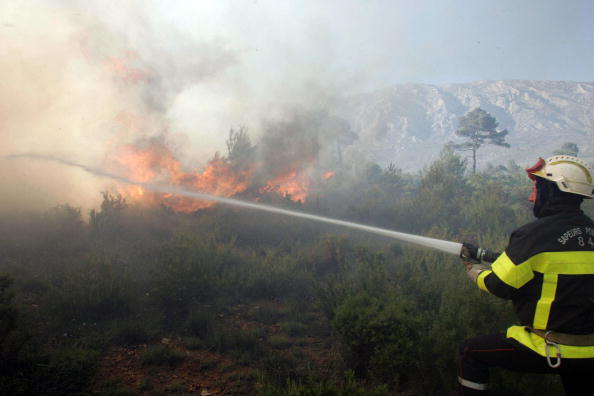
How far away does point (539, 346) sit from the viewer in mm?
2469

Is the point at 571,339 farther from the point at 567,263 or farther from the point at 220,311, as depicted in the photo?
the point at 220,311

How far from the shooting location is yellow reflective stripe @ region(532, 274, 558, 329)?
240 cm

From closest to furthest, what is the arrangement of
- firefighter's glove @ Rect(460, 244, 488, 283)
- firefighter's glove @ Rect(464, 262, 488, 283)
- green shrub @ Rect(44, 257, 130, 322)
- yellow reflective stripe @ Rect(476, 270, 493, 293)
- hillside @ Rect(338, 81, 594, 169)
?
yellow reflective stripe @ Rect(476, 270, 493, 293)
firefighter's glove @ Rect(464, 262, 488, 283)
firefighter's glove @ Rect(460, 244, 488, 283)
green shrub @ Rect(44, 257, 130, 322)
hillside @ Rect(338, 81, 594, 169)

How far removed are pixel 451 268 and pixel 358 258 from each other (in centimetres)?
228

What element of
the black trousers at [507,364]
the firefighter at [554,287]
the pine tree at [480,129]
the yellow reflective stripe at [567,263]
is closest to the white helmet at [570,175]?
the firefighter at [554,287]

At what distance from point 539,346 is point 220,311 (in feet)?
17.4

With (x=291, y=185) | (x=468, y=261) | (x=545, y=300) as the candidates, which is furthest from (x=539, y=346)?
(x=291, y=185)

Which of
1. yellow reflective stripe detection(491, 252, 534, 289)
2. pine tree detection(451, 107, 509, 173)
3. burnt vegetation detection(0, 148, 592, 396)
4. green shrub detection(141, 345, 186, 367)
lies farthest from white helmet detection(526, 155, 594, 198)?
pine tree detection(451, 107, 509, 173)

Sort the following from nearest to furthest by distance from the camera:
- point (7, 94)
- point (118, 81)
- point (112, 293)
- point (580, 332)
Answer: point (580, 332) → point (112, 293) → point (7, 94) → point (118, 81)

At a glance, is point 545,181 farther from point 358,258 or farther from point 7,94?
point 7,94

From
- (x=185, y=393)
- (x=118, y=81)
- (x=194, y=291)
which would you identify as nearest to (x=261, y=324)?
(x=194, y=291)

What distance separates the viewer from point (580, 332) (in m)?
2.37

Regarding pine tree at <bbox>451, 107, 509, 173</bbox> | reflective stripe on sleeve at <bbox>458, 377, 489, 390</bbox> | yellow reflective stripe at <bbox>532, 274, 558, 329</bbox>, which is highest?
pine tree at <bbox>451, 107, 509, 173</bbox>

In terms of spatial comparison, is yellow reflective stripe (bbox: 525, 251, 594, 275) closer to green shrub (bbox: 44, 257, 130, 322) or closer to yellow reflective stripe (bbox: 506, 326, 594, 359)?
yellow reflective stripe (bbox: 506, 326, 594, 359)
